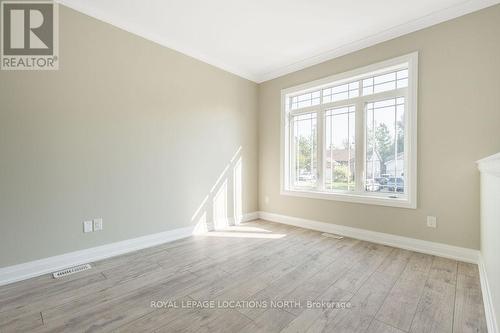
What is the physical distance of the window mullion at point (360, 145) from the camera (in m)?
3.35

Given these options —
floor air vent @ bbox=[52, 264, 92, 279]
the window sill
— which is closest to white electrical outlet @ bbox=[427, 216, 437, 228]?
the window sill

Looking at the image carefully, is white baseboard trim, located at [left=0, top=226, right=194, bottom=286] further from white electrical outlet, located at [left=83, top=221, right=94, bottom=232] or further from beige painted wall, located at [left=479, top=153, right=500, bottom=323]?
beige painted wall, located at [left=479, top=153, right=500, bottom=323]

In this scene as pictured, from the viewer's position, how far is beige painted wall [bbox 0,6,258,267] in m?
2.20

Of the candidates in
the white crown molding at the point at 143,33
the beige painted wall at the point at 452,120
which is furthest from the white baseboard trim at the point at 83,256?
the beige painted wall at the point at 452,120

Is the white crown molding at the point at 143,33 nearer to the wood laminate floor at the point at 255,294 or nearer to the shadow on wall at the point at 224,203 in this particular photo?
the shadow on wall at the point at 224,203

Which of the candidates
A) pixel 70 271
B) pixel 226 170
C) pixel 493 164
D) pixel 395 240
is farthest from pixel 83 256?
pixel 395 240

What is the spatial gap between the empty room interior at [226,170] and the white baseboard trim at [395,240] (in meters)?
0.02

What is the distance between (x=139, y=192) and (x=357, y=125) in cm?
318

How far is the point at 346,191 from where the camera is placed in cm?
355

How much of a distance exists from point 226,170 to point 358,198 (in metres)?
2.14

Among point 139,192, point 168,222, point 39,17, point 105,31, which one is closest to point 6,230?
point 139,192

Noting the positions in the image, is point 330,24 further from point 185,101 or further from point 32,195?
point 32,195

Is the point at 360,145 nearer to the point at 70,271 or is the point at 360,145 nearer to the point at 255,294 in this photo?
the point at 255,294

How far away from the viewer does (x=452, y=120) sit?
2.61m
